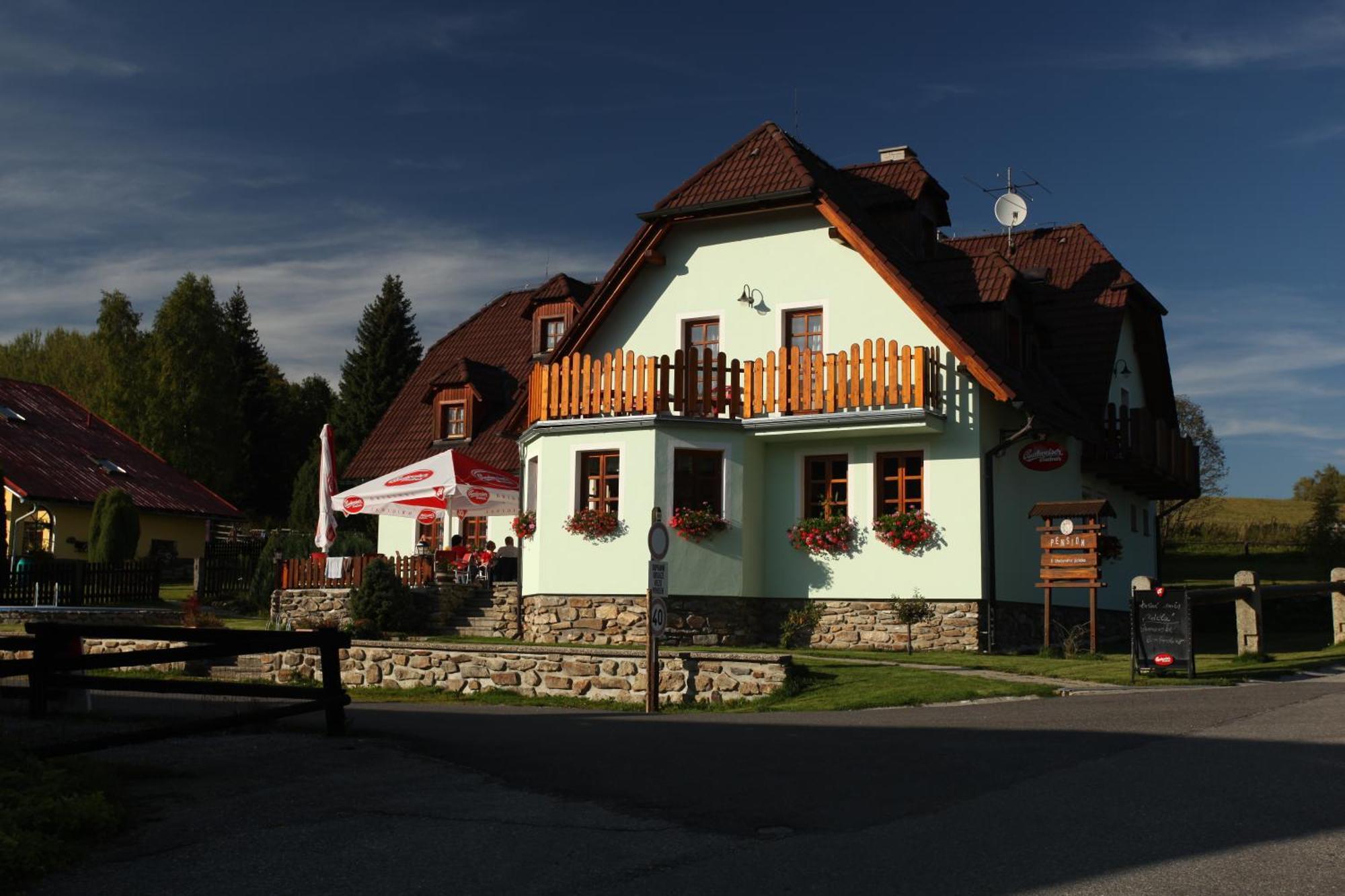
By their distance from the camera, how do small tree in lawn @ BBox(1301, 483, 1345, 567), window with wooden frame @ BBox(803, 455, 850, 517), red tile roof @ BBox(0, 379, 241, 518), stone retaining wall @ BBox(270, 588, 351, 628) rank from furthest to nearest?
1. red tile roof @ BBox(0, 379, 241, 518)
2. small tree in lawn @ BBox(1301, 483, 1345, 567)
3. stone retaining wall @ BBox(270, 588, 351, 628)
4. window with wooden frame @ BBox(803, 455, 850, 517)

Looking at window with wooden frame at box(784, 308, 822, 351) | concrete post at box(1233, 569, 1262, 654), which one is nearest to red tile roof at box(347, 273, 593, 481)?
window with wooden frame at box(784, 308, 822, 351)

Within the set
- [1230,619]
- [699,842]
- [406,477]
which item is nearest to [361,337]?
[406,477]

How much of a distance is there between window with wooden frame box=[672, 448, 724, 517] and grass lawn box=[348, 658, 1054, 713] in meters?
4.90

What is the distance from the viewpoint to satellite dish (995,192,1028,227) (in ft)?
96.2

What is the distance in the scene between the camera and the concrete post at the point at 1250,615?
763 inches

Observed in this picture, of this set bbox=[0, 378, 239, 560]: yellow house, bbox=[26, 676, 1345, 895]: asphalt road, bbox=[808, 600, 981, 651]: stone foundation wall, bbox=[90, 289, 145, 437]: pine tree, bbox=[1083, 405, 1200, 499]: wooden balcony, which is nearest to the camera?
bbox=[26, 676, 1345, 895]: asphalt road

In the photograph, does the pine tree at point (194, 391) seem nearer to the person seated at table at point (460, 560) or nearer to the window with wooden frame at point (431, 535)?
the window with wooden frame at point (431, 535)

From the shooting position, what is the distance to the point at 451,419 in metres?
35.2

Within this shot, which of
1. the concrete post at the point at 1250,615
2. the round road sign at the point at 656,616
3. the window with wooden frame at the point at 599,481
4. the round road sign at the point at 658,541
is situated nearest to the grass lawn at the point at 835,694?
the round road sign at the point at 656,616

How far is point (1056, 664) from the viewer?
1822 centimetres

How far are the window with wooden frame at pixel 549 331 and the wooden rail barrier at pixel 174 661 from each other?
2322cm

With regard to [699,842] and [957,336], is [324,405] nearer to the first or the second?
[957,336]

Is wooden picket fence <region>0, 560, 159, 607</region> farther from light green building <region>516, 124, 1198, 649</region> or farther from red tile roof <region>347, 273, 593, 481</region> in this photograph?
light green building <region>516, 124, 1198, 649</region>

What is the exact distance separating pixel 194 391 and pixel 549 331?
3394 centimetres
